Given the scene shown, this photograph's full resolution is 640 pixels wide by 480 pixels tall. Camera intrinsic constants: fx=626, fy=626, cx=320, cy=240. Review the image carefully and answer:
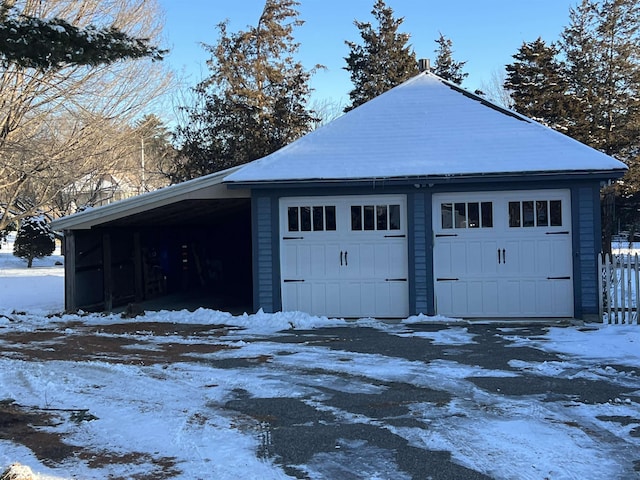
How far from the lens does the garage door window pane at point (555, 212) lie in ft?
36.7

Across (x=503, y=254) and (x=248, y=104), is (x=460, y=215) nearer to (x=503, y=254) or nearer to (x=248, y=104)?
(x=503, y=254)

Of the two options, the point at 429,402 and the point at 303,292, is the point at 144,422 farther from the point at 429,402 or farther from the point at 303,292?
the point at 303,292

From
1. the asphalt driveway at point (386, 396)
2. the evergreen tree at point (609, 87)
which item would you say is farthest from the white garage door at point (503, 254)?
the evergreen tree at point (609, 87)

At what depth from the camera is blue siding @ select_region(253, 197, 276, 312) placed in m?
11.7

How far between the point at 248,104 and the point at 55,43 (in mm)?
20964

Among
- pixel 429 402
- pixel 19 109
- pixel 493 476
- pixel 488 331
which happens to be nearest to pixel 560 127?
pixel 488 331

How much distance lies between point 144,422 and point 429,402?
261cm

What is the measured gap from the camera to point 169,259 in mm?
18484

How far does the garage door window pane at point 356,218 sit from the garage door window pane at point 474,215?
199 centimetres

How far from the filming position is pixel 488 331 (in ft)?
33.1

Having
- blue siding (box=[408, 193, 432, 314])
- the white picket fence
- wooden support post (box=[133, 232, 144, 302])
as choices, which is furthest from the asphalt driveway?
wooden support post (box=[133, 232, 144, 302])

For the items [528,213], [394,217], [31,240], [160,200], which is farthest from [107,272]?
[31,240]

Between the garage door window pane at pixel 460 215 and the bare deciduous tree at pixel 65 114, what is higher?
the bare deciduous tree at pixel 65 114

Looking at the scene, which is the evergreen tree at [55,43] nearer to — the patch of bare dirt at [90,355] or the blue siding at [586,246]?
the patch of bare dirt at [90,355]
